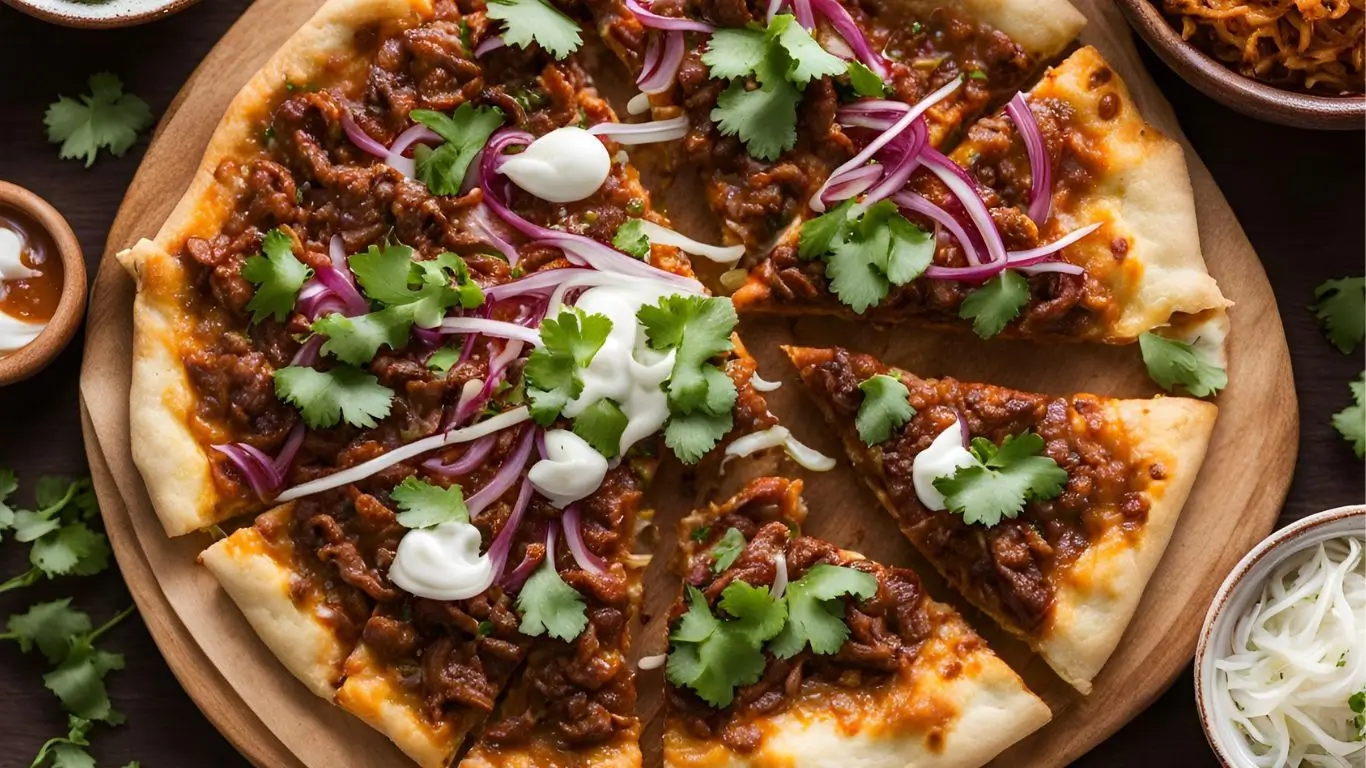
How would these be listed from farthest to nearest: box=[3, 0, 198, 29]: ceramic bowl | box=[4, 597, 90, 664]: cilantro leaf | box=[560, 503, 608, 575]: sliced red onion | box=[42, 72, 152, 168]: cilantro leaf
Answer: box=[42, 72, 152, 168]: cilantro leaf, box=[4, 597, 90, 664]: cilantro leaf, box=[3, 0, 198, 29]: ceramic bowl, box=[560, 503, 608, 575]: sliced red onion

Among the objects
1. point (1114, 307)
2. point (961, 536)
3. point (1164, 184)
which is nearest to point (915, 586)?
point (961, 536)

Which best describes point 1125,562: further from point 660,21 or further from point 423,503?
point 660,21

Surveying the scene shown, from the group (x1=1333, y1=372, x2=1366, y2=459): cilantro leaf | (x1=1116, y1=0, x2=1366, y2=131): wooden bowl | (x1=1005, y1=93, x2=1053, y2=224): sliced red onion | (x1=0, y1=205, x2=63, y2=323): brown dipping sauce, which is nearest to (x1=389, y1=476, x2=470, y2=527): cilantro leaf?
(x1=0, y1=205, x2=63, y2=323): brown dipping sauce

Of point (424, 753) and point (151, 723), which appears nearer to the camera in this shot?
point (424, 753)

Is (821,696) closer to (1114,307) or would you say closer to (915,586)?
(915,586)

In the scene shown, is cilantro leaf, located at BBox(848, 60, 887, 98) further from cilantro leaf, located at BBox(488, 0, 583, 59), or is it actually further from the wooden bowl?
Answer: cilantro leaf, located at BBox(488, 0, 583, 59)

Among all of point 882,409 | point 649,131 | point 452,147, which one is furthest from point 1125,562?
point 452,147
